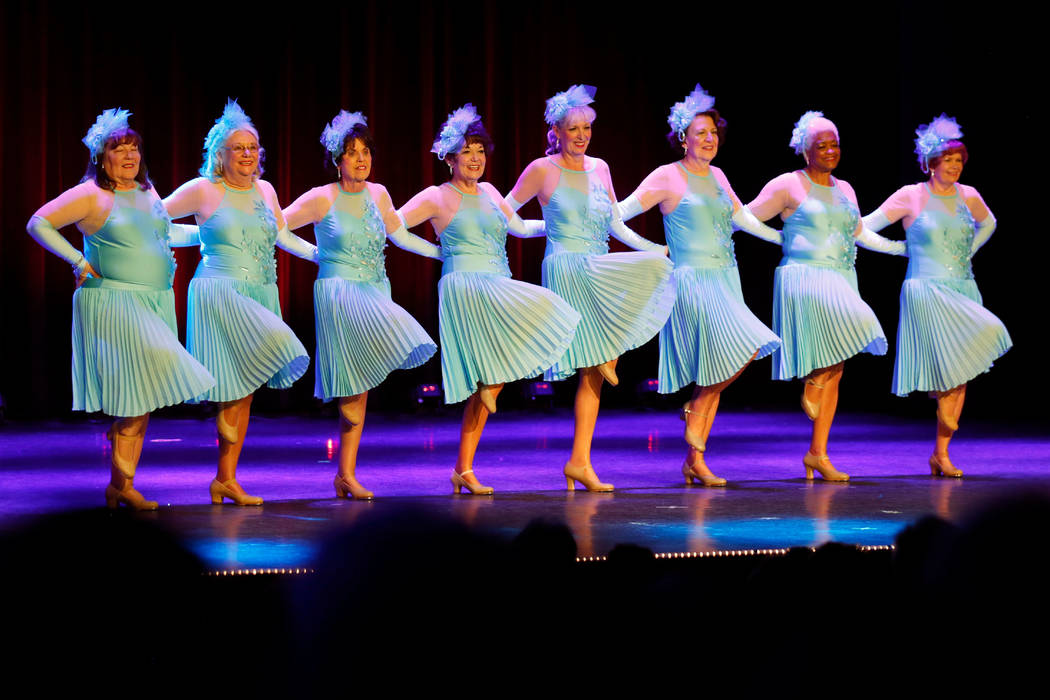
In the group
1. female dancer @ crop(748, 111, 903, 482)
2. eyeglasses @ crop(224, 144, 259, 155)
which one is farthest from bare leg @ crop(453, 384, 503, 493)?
female dancer @ crop(748, 111, 903, 482)

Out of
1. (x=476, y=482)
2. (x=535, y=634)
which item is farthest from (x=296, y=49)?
(x=535, y=634)

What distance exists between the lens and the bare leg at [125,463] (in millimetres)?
4793

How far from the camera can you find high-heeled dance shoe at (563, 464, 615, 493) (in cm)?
546

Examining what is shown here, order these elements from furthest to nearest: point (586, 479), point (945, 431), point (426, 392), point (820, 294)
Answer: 1. point (426, 392)
2. point (945, 431)
3. point (820, 294)
4. point (586, 479)

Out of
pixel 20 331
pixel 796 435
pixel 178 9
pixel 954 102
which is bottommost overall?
pixel 796 435

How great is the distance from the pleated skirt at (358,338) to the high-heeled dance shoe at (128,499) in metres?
0.85

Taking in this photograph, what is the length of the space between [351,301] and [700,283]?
167 cm

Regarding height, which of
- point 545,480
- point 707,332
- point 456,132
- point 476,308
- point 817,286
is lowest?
point 545,480

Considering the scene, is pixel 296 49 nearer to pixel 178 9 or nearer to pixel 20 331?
pixel 178 9

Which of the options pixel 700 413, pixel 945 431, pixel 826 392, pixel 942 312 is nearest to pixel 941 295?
pixel 942 312

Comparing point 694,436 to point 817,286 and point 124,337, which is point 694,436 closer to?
point 817,286

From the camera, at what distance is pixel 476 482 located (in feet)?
17.5

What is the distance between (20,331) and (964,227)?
6555mm

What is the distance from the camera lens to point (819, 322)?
5938 millimetres
